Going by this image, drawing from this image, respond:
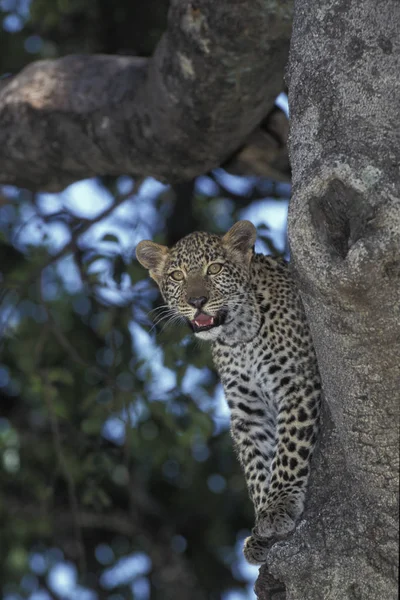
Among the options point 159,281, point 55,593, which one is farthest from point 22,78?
point 55,593

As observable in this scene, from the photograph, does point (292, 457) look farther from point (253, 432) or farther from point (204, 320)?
point (204, 320)

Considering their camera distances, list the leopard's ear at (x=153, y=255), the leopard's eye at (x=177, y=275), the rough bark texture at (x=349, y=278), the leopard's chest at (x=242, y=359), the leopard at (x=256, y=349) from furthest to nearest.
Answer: the leopard's ear at (x=153, y=255)
the leopard's eye at (x=177, y=275)
the leopard's chest at (x=242, y=359)
the leopard at (x=256, y=349)
the rough bark texture at (x=349, y=278)

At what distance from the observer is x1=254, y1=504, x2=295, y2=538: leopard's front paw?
5895mm

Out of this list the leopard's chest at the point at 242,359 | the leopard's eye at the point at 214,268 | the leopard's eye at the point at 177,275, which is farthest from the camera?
the leopard's eye at the point at 177,275

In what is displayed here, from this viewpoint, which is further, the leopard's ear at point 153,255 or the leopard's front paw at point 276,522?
the leopard's ear at point 153,255

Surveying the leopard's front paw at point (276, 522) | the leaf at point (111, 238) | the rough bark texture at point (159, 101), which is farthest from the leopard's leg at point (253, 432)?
the leaf at point (111, 238)

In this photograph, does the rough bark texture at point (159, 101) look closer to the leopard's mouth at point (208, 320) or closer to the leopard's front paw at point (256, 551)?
the leopard's mouth at point (208, 320)

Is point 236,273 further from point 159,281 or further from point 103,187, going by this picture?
point 103,187

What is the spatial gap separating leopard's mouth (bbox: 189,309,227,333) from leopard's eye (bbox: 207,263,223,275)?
0.81ft

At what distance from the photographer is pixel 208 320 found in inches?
262

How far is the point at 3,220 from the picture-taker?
12.9 m

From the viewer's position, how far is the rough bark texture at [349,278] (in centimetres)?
426

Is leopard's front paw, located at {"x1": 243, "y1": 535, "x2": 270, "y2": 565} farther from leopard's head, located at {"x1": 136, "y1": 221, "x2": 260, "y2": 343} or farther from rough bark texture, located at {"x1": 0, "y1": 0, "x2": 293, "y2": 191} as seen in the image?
rough bark texture, located at {"x1": 0, "y1": 0, "x2": 293, "y2": 191}

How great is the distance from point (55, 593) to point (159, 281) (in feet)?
25.8
